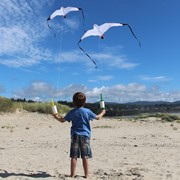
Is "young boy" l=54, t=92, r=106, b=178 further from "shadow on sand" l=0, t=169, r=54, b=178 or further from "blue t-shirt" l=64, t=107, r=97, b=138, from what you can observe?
"shadow on sand" l=0, t=169, r=54, b=178

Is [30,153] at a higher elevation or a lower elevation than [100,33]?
lower

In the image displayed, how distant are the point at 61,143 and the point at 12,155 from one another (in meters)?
3.68

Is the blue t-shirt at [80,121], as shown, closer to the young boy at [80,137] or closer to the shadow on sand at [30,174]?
the young boy at [80,137]

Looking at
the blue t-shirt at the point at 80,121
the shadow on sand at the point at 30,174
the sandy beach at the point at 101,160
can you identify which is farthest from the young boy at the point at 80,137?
the shadow on sand at the point at 30,174

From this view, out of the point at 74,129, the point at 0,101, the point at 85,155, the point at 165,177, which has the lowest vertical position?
the point at 165,177

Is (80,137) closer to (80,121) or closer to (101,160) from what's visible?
(80,121)

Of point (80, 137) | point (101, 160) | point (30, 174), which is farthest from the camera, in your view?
point (101, 160)

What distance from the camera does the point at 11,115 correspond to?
28.1m

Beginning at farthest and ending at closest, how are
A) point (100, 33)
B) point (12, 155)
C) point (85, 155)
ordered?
point (12, 155)
point (100, 33)
point (85, 155)

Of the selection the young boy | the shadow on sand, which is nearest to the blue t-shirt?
the young boy

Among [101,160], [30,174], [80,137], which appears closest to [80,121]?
[80,137]

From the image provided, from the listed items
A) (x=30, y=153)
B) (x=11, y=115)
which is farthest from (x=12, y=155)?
(x=11, y=115)

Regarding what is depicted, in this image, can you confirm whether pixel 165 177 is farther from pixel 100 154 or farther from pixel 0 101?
pixel 0 101

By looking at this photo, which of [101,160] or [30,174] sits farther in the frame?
[101,160]
